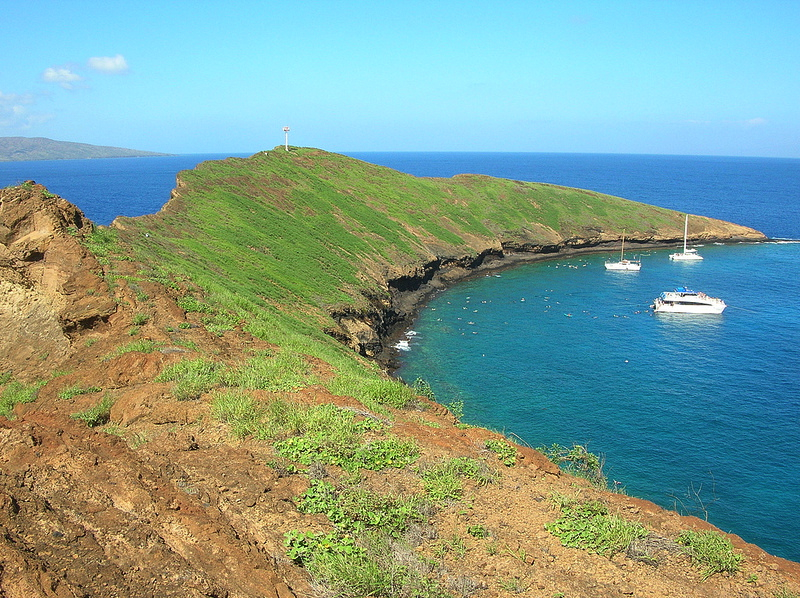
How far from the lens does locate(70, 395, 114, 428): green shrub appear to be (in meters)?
13.0

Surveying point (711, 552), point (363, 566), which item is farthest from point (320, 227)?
point (363, 566)

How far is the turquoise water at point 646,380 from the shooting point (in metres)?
26.6

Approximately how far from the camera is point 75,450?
988 centimetres

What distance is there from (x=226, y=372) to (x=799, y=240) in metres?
104


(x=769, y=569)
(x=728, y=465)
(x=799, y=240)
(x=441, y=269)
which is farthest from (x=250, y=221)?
(x=799, y=240)

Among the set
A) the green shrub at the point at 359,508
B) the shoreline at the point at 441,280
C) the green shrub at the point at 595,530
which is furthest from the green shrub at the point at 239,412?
the shoreline at the point at 441,280

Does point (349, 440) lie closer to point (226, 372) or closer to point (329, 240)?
point (226, 372)

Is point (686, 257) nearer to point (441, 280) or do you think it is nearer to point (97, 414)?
point (441, 280)

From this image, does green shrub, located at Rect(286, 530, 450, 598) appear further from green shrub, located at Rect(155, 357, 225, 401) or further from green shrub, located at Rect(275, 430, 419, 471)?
green shrub, located at Rect(155, 357, 225, 401)

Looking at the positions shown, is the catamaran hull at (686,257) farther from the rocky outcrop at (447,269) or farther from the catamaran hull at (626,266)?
the rocky outcrop at (447,269)

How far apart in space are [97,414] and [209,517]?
18.7 ft

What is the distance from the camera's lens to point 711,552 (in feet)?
33.3

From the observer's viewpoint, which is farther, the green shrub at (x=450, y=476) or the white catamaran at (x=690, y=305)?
the white catamaran at (x=690, y=305)

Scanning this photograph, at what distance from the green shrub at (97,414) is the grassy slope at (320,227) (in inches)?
351
